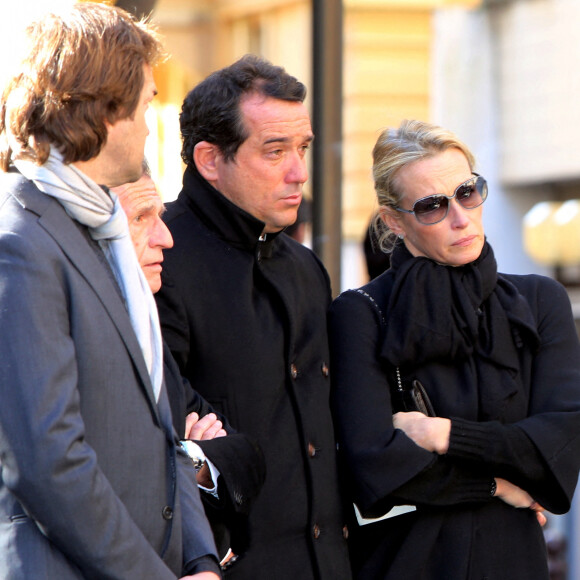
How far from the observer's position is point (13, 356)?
213cm

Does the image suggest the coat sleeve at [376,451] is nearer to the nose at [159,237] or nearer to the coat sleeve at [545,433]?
the coat sleeve at [545,433]

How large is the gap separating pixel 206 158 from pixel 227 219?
0.22 m

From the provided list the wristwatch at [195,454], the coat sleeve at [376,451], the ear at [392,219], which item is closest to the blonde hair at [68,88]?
the wristwatch at [195,454]

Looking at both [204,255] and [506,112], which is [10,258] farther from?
[506,112]

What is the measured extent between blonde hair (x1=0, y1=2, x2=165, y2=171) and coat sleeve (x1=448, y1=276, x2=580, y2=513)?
1.33 m

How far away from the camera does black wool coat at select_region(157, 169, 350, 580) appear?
10.1 feet

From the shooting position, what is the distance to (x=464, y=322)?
328cm

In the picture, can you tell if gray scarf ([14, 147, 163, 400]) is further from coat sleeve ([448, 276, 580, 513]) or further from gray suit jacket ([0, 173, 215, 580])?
coat sleeve ([448, 276, 580, 513])

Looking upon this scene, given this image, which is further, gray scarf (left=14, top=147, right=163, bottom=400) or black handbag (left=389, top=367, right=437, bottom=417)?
black handbag (left=389, top=367, right=437, bottom=417)

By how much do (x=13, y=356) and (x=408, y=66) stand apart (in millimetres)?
9215

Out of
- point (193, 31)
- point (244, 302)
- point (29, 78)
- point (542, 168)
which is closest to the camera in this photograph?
point (29, 78)

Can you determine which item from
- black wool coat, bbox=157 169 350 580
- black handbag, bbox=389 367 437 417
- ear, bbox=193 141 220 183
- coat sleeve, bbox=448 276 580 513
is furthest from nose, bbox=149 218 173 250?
coat sleeve, bbox=448 276 580 513

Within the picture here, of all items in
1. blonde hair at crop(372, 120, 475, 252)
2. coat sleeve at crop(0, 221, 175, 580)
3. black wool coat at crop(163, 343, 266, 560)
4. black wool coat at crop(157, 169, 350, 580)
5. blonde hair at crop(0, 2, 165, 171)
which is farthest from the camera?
blonde hair at crop(372, 120, 475, 252)

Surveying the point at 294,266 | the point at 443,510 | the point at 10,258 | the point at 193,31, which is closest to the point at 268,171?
the point at 294,266
